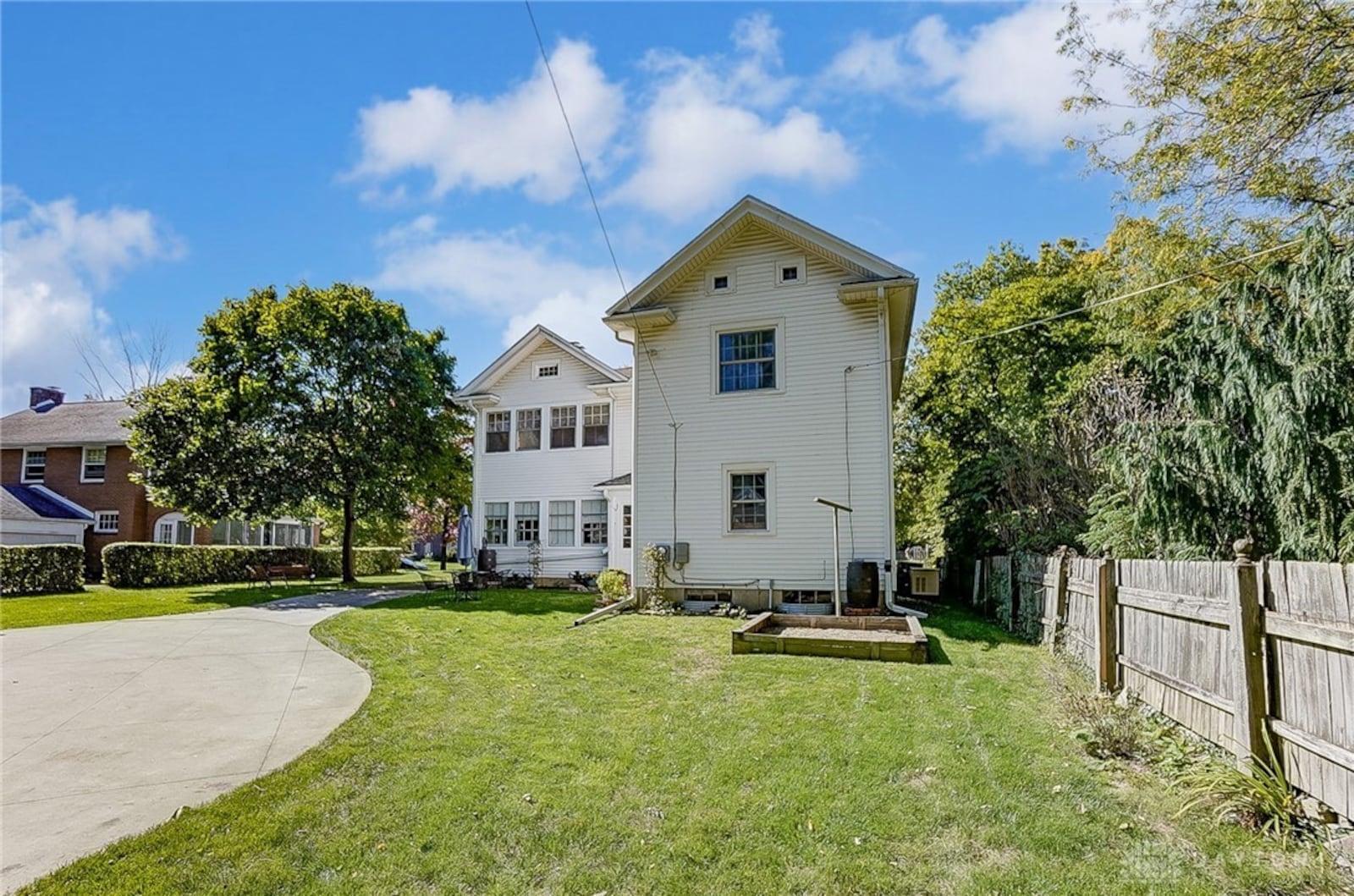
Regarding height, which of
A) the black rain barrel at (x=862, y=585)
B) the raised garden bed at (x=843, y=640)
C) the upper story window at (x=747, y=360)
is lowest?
the raised garden bed at (x=843, y=640)

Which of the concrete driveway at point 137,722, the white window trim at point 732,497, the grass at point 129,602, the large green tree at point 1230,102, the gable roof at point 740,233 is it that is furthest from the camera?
the white window trim at point 732,497

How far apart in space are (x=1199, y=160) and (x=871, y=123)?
468 centimetres

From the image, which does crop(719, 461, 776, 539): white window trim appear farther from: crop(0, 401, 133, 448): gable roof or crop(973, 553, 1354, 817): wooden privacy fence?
crop(0, 401, 133, 448): gable roof

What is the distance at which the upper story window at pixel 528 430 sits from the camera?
21.1m

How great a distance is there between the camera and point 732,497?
46.0 ft

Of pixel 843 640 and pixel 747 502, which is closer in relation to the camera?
pixel 843 640

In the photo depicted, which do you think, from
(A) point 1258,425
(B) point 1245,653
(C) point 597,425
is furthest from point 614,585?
(B) point 1245,653

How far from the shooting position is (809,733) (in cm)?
558

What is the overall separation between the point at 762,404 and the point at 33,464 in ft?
98.5

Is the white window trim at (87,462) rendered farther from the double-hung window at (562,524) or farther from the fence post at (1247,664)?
the fence post at (1247,664)

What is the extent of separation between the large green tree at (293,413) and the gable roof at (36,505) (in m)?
7.52

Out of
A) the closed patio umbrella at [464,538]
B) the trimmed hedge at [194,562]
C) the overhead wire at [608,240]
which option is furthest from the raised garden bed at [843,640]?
the trimmed hedge at [194,562]

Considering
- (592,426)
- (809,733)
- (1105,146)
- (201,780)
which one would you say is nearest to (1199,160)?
(1105,146)

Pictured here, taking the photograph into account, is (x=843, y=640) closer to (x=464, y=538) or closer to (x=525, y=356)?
(x=464, y=538)
